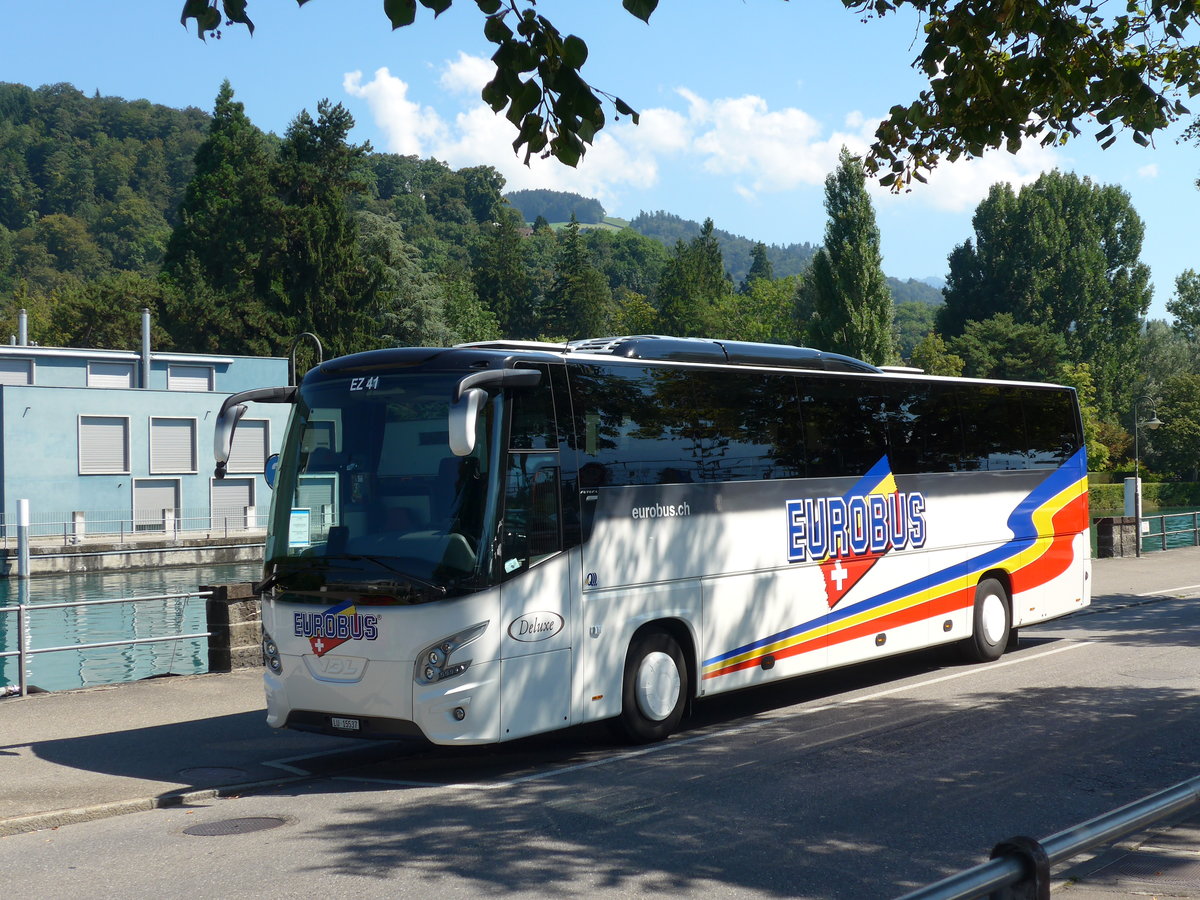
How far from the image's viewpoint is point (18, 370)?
59.0m

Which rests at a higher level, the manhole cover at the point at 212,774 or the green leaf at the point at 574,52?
the green leaf at the point at 574,52

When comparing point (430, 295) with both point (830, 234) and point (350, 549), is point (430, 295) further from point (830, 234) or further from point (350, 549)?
point (350, 549)

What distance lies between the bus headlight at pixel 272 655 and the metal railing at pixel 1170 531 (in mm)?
28688

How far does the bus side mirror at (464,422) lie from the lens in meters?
8.61

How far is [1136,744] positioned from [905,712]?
2.32 metres

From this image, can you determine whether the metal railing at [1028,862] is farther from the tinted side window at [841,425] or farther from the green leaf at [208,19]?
the tinted side window at [841,425]

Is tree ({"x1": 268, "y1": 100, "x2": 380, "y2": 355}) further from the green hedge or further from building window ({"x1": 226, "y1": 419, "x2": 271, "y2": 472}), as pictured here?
the green hedge

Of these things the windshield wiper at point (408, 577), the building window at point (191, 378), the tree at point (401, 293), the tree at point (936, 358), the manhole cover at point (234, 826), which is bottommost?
the manhole cover at point (234, 826)

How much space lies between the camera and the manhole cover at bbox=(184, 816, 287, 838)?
8219mm

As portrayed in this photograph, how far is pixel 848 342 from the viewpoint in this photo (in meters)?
73.8

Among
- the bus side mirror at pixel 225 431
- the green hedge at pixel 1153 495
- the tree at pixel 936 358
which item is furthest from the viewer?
the tree at pixel 936 358

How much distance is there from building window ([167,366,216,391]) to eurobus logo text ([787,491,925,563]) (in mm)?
54879

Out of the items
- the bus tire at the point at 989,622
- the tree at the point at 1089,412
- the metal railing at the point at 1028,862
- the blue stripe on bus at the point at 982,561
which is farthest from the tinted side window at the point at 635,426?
the tree at the point at 1089,412

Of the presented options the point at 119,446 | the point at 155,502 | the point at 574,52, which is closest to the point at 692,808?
the point at 574,52
